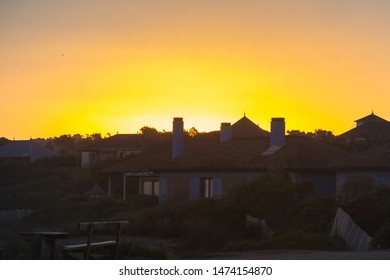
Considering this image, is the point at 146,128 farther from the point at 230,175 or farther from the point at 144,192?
the point at 230,175

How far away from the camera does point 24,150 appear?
97.8 m

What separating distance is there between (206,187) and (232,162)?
1819 millimetres

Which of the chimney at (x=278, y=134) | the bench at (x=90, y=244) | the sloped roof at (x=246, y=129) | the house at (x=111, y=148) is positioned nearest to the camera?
the bench at (x=90, y=244)

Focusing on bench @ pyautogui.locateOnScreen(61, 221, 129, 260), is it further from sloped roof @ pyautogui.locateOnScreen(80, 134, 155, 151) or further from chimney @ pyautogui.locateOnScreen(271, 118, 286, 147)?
sloped roof @ pyautogui.locateOnScreen(80, 134, 155, 151)

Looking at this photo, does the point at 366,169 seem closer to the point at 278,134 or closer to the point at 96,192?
the point at 278,134

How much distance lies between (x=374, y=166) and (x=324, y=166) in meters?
3.74

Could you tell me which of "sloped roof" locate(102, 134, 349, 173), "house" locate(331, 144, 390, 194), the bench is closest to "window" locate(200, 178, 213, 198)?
"sloped roof" locate(102, 134, 349, 173)

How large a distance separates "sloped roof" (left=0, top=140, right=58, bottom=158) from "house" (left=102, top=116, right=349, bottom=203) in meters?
45.0

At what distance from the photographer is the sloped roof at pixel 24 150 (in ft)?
317

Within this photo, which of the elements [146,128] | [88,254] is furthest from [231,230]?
[146,128]

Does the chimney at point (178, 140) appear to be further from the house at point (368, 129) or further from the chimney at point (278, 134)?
the house at point (368, 129)

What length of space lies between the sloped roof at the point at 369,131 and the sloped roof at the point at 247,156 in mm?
26358

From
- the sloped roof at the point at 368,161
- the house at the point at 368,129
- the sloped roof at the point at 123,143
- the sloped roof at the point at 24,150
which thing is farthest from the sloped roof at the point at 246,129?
the sloped roof at the point at 24,150

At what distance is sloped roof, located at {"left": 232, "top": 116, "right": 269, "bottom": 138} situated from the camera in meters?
70.6
